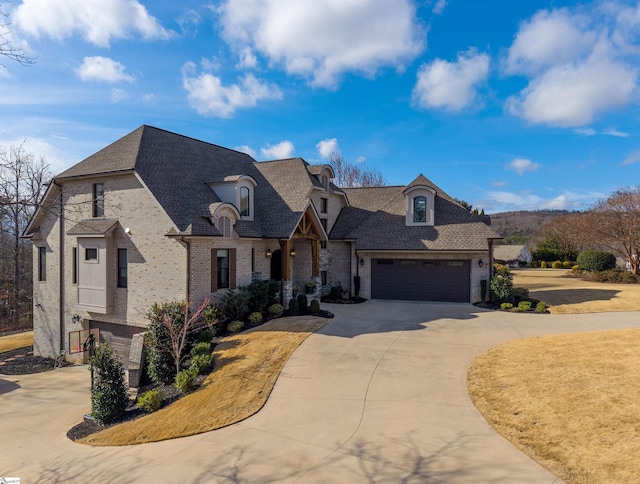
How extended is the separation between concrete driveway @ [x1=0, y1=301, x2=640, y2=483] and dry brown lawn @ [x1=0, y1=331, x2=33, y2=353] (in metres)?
10.9

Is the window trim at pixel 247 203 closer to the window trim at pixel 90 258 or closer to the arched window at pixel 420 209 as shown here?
the window trim at pixel 90 258

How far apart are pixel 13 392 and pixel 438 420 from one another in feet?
55.7

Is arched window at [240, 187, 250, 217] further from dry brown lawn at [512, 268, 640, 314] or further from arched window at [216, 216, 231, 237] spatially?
dry brown lawn at [512, 268, 640, 314]

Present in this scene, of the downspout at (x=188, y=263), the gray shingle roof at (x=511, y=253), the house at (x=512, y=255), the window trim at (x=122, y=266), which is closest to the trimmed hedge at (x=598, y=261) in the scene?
the house at (x=512, y=255)

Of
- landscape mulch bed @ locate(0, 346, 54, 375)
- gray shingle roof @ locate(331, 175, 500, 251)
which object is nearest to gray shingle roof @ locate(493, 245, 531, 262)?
gray shingle roof @ locate(331, 175, 500, 251)

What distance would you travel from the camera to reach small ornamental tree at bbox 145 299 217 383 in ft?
42.7

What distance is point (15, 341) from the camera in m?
25.2

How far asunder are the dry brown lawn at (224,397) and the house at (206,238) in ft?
14.1

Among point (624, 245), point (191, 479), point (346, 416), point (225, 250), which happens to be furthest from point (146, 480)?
point (624, 245)

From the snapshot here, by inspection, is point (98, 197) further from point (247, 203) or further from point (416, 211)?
point (416, 211)

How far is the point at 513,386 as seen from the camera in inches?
385

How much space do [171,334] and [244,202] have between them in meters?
8.51

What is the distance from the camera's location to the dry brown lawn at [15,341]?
23.6 metres

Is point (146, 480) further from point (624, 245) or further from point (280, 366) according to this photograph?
point (624, 245)
